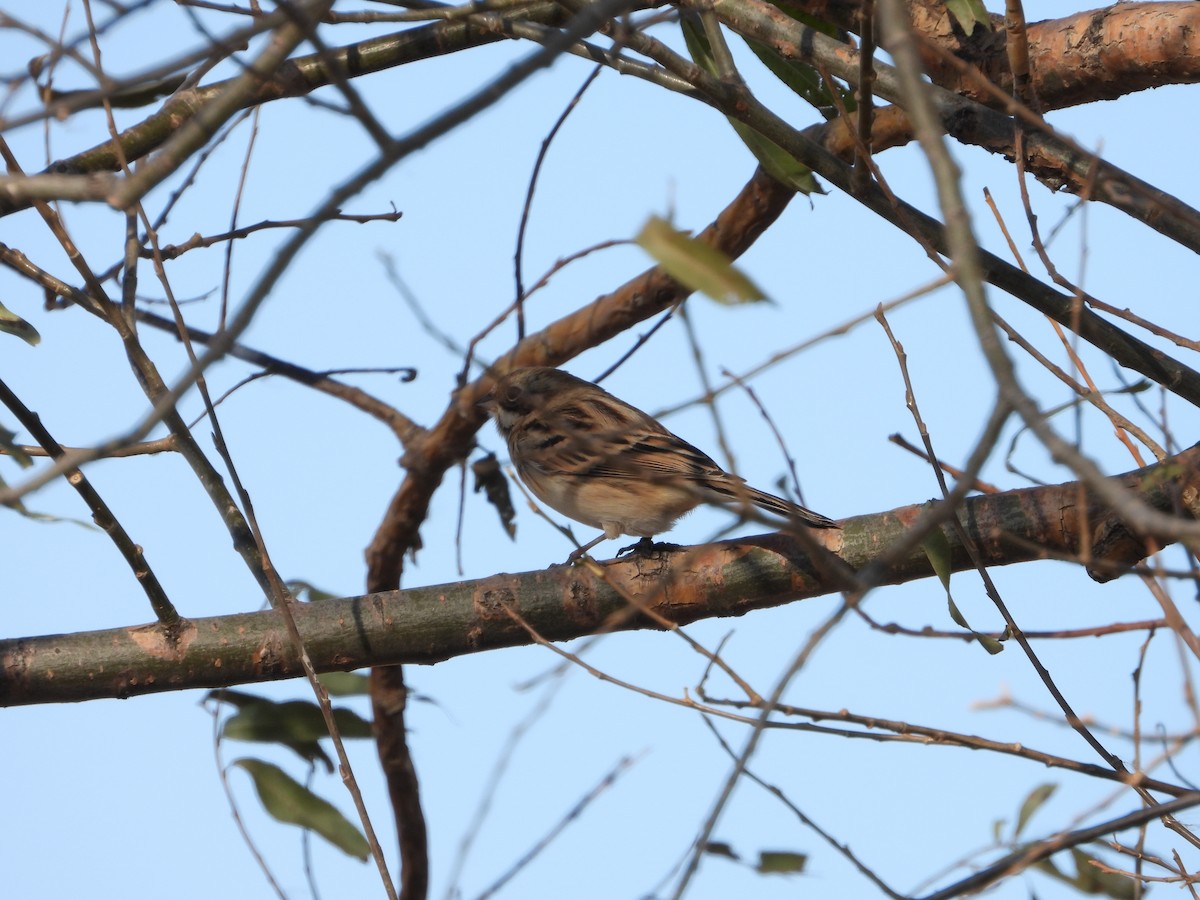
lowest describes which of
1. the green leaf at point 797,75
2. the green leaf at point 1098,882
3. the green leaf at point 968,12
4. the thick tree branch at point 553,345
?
the green leaf at point 1098,882

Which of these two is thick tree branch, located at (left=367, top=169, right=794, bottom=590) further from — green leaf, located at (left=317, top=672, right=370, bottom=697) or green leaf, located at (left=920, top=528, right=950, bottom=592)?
green leaf, located at (left=920, top=528, right=950, bottom=592)

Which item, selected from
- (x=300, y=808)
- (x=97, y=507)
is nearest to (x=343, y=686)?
(x=300, y=808)

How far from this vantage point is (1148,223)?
283cm

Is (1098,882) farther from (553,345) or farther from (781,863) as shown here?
(553,345)

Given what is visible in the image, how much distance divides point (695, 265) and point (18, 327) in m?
2.69

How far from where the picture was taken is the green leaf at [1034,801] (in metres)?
3.41

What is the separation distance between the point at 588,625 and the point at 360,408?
2.80 metres

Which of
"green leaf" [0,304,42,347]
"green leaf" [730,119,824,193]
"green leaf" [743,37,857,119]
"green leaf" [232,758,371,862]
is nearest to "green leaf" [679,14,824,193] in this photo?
"green leaf" [730,119,824,193]

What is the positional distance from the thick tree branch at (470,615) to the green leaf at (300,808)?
1.15 ft

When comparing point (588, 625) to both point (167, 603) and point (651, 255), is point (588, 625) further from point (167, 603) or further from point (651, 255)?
point (651, 255)

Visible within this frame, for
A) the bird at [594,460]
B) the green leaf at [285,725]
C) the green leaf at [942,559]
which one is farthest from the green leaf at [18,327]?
the green leaf at [942,559]

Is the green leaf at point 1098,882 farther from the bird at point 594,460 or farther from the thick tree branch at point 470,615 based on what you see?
the bird at point 594,460

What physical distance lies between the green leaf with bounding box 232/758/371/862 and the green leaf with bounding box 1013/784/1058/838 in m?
1.91

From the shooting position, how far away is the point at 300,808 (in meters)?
3.69
